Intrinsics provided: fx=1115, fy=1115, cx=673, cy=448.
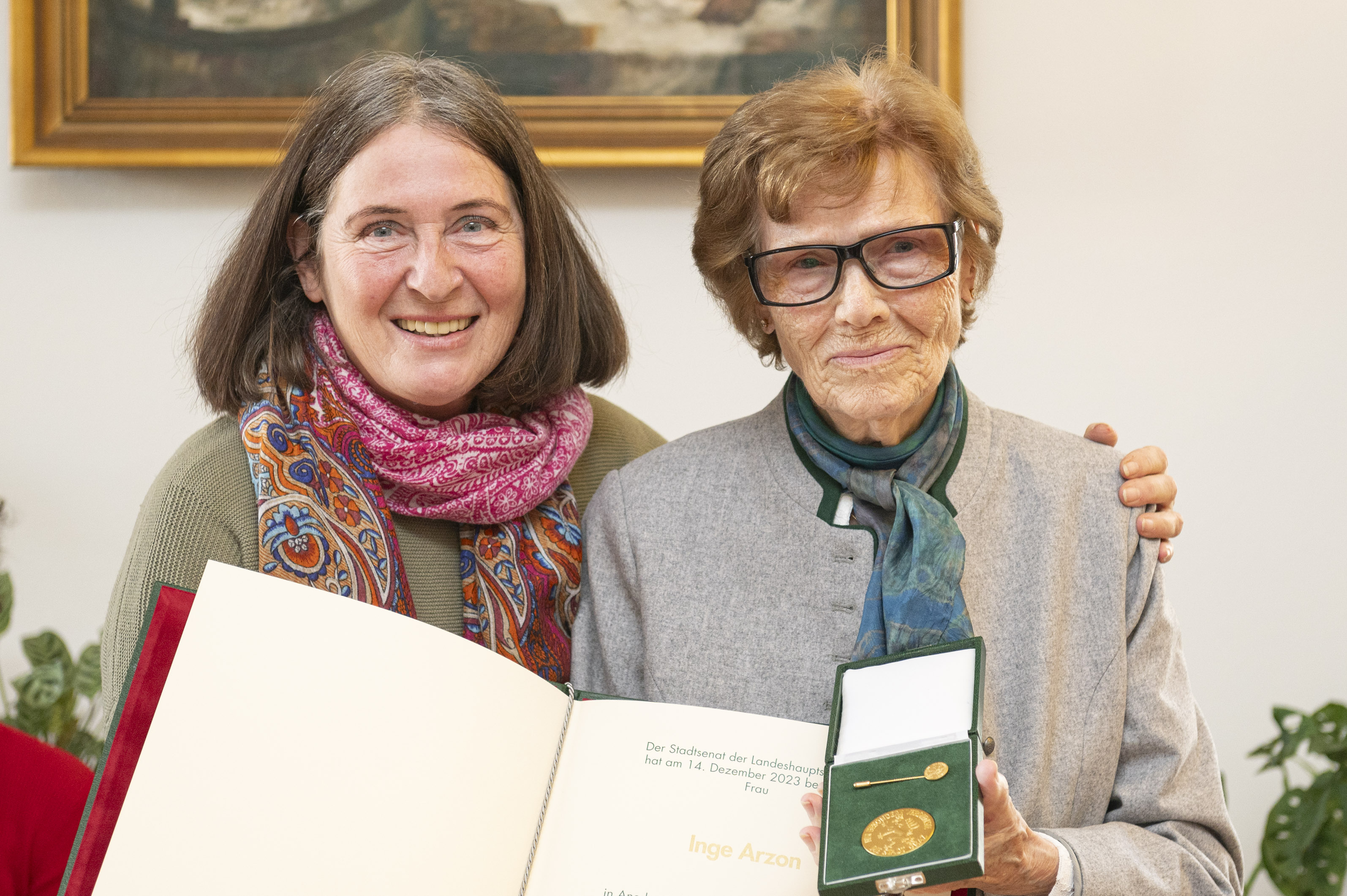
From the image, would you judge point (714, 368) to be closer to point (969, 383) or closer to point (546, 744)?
point (969, 383)

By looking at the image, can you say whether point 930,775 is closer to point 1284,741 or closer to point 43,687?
point 1284,741

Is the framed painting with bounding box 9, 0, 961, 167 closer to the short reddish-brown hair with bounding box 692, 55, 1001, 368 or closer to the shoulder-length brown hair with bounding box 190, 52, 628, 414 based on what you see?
the shoulder-length brown hair with bounding box 190, 52, 628, 414

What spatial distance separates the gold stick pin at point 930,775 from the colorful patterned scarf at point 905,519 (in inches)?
11.0

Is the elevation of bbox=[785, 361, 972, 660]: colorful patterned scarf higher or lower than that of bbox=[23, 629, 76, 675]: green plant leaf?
higher

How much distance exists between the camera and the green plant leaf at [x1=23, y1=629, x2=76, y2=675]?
2246 mm

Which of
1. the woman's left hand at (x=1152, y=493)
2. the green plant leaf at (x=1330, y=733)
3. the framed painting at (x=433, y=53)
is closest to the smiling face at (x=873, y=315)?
the woman's left hand at (x=1152, y=493)

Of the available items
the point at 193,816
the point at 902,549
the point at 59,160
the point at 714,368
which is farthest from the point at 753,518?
the point at 59,160

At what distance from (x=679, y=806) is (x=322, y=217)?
2.82ft

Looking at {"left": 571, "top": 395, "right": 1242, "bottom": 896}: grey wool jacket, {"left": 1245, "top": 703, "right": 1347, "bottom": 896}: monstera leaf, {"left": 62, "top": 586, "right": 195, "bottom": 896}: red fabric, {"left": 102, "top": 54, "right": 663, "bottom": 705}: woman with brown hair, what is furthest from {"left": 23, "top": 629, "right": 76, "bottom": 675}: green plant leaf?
Answer: {"left": 1245, "top": 703, "right": 1347, "bottom": 896}: monstera leaf

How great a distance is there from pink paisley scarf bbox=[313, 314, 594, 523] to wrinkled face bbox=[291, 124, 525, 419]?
0.03 meters

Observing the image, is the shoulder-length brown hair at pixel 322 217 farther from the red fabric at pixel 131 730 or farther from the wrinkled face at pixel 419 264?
the red fabric at pixel 131 730

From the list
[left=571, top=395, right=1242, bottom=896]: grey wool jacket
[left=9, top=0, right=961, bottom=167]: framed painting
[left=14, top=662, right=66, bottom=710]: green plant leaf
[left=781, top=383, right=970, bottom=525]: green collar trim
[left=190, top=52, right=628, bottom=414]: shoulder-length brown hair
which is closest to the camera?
[left=571, top=395, right=1242, bottom=896]: grey wool jacket

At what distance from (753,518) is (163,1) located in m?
1.88

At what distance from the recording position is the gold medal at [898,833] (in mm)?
794
